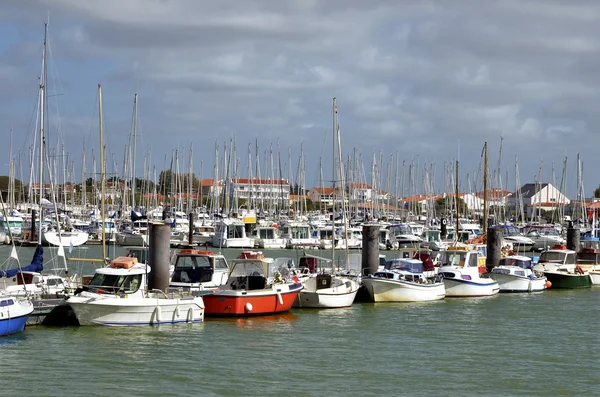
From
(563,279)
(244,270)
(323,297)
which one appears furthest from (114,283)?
(563,279)

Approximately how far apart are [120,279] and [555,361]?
52.7 feet

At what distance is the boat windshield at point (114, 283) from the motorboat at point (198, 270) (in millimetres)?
5335

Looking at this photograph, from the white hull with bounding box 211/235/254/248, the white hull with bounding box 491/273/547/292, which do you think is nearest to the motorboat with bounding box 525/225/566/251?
the white hull with bounding box 211/235/254/248

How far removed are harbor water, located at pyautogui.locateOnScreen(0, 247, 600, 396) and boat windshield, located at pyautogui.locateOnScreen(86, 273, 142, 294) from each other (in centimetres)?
166

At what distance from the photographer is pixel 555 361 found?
1303 inches

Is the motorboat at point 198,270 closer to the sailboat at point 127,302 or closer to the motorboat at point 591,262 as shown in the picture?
the sailboat at point 127,302

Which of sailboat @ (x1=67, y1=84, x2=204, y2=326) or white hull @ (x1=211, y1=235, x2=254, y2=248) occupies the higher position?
white hull @ (x1=211, y1=235, x2=254, y2=248)

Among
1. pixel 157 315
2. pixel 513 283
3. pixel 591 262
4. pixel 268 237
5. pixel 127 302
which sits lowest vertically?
pixel 157 315

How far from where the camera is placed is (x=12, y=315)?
32.8 meters

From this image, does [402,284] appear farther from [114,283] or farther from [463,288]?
[114,283]

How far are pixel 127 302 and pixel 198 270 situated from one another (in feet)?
24.1

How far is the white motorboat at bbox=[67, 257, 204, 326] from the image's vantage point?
3550 centimetres

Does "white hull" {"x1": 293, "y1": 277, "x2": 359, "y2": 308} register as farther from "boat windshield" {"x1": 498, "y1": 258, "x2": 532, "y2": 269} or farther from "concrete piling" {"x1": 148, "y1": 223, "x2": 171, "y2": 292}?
"boat windshield" {"x1": 498, "y1": 258, "x2": 532, "y2": 269}

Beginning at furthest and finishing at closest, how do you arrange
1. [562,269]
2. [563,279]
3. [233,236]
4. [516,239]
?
[516,239] < [233,236] < [562,269] < [563,279]
